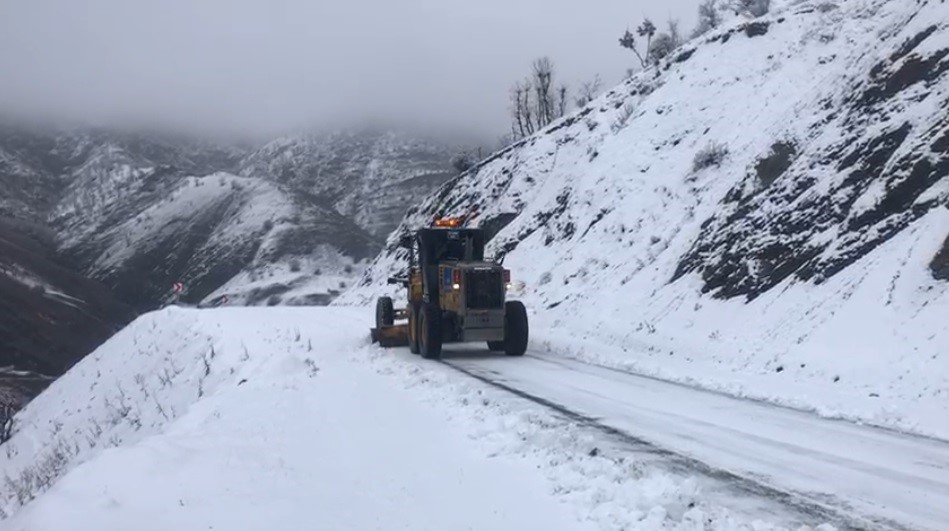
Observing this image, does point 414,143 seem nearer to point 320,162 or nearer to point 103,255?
point 320,162

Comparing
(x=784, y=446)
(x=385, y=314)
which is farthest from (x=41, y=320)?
(x=784, y=446)

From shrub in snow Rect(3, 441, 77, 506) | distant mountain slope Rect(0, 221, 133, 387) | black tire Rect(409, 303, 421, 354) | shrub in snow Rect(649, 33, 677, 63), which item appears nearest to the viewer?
shrub in snow Rect(3, 441, 77, 506)

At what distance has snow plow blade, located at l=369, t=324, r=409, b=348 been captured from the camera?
22.1m

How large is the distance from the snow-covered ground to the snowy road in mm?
557

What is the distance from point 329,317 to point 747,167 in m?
15.5

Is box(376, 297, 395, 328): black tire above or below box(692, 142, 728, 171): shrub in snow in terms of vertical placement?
below

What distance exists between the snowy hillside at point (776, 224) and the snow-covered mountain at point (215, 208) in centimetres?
6395

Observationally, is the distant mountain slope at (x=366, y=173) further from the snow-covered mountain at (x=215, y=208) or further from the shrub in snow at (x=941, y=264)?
the shrub in snow at (x=941, y=264)

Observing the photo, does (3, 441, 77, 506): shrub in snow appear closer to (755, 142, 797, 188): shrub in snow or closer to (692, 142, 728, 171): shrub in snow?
(755, 142, 797, 188): shrub in snow

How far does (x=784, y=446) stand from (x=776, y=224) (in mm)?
11870

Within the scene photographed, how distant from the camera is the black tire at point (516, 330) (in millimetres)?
19453

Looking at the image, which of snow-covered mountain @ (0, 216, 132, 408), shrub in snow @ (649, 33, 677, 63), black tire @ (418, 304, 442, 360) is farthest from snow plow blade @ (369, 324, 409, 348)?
shrub in snow @ (649, 33, 677, 63)

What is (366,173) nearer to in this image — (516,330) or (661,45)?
(661,45)

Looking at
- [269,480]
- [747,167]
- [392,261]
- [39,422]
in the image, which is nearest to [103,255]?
[392,261]
